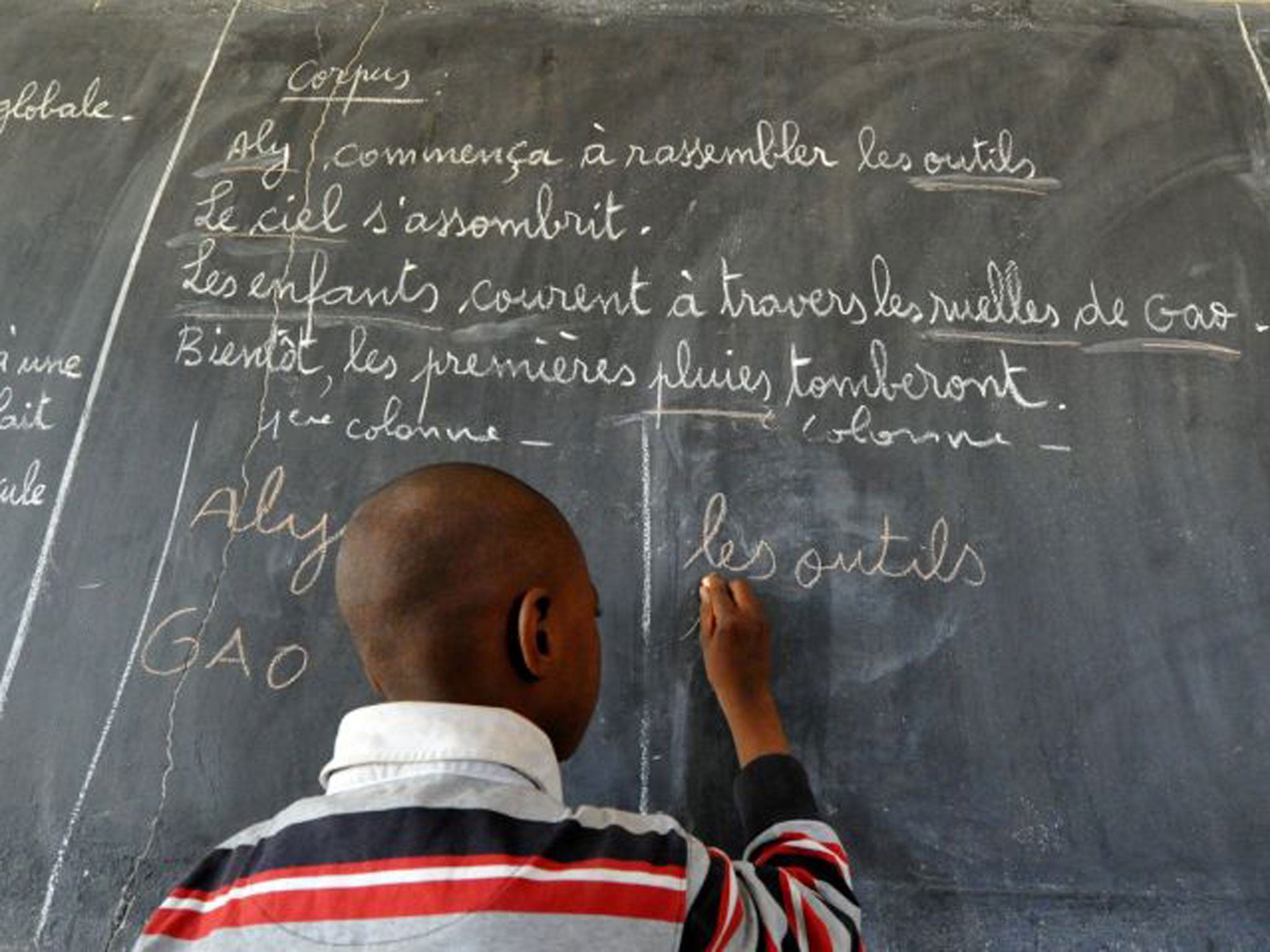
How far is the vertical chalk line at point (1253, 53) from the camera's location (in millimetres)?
1687

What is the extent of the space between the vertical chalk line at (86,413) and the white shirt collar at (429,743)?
2.41 feet

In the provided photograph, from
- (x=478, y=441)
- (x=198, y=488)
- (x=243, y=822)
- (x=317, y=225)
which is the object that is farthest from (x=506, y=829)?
(x=317, y=225)

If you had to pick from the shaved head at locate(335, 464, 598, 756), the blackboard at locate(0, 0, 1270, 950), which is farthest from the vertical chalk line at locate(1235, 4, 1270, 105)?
the shaved head at locate(335, 464, 598, 756)

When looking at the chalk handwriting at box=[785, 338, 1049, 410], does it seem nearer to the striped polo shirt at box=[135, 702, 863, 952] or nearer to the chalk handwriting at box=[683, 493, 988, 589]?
the chalk handwriting at box=[683, 493, 988, 589]

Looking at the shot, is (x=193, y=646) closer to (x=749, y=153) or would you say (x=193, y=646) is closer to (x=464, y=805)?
(x=464, y=805)

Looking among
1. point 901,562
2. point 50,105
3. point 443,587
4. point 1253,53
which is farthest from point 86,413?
point 1253,53

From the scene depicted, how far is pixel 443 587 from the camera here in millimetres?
968

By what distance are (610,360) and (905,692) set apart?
666mm

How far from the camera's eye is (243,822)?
4.32 ft

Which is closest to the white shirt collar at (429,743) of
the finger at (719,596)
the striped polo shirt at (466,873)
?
the striped polo shirt at (466,873)

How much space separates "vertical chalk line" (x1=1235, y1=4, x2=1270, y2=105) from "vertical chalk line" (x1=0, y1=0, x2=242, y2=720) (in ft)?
6.17

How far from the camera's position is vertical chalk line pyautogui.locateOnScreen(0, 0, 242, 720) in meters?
1.40

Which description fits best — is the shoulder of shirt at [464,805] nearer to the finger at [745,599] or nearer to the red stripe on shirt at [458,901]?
the red stripe on shirt at [458,901]

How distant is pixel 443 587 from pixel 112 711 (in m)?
0.71
